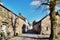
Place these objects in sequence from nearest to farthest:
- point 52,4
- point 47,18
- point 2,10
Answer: point 52,4
point 2,10
point 47,18

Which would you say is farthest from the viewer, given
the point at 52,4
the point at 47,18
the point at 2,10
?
the point at 47,18

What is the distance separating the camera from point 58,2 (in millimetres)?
28250

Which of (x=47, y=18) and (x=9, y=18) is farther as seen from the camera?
(x=47, y=18)

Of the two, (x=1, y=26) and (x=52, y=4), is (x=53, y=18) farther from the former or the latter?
(x=1, y=26)

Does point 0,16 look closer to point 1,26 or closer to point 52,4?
point 1,26

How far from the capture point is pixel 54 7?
28.2 meters

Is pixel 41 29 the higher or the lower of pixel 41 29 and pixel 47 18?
the lower

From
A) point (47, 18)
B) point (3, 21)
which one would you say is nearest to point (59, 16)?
point (47, 18)

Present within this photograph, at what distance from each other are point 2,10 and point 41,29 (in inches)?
617

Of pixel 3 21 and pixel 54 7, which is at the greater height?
pixel 54 7

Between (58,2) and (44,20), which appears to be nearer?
(58,2)

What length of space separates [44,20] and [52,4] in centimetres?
1478

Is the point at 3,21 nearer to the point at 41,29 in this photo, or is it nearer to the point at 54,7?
the point at 54,7

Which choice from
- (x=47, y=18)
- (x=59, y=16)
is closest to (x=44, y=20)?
(x=47, y=18)
